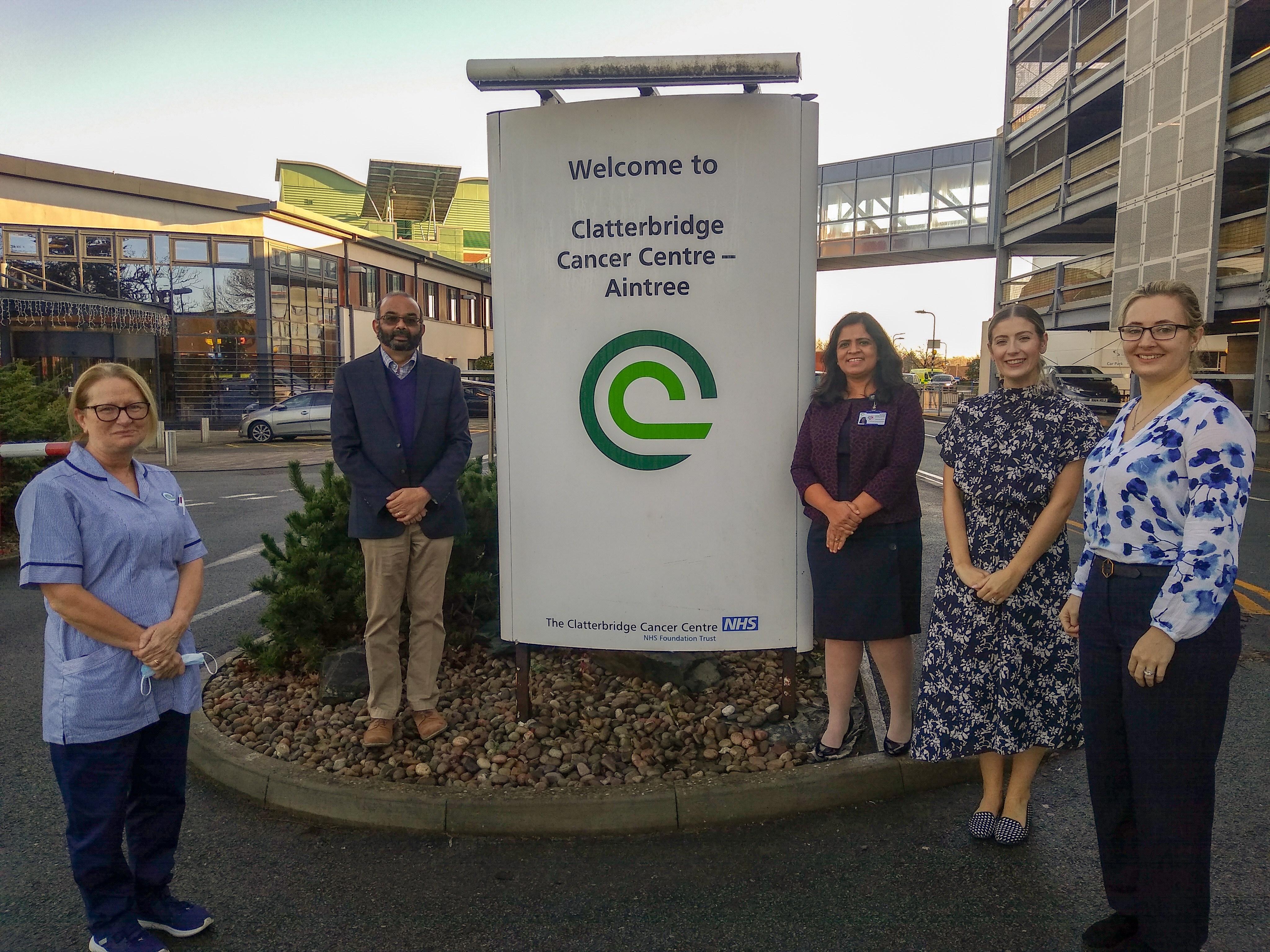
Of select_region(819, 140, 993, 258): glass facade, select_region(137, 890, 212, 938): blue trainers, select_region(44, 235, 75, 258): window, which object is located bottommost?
select_region(137, 890, 212, 938): blue trainers

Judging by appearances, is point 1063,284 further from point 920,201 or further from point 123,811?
point 123,811

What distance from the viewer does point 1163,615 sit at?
2395 mm

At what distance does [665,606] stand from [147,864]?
2.28m

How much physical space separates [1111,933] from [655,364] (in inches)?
107

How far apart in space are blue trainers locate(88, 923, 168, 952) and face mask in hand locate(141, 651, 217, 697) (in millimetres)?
722

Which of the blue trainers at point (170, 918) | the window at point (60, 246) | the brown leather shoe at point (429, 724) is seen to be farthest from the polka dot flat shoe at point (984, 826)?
the window at point (60, 246)

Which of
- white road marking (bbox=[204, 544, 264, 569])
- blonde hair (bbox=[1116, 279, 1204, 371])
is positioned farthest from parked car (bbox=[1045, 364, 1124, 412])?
blonde hair (bbox=[1116, 279, 1204, 371])

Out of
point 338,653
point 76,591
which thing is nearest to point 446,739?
point 338,653

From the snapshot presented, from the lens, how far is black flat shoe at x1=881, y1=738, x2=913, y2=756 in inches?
156

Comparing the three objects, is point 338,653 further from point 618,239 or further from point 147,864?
point 618,239

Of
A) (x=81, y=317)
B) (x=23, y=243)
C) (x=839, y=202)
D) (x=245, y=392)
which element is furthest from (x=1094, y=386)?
(x=23, y=243)

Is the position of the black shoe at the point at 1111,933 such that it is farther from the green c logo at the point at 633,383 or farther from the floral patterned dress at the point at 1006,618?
the green c logo at the point at 633,383

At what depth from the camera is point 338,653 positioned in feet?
15.5

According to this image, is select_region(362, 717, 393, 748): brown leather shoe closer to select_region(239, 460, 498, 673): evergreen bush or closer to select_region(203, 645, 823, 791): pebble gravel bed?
select_region(203, 645, 823, 791): pebble gravel bed
